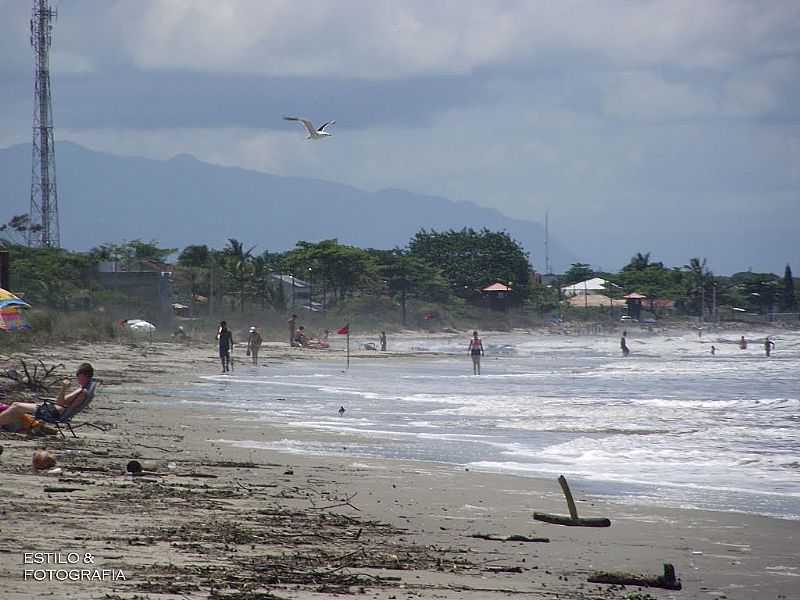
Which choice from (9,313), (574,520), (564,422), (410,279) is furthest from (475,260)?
(574,520)

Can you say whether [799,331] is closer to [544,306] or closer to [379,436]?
[544,306]

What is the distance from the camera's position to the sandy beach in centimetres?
635

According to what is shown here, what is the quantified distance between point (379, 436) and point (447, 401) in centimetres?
827

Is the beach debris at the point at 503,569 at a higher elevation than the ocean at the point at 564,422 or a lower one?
higher

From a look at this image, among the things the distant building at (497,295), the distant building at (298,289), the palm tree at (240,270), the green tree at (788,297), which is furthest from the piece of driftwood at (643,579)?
the green tree at (788,297)

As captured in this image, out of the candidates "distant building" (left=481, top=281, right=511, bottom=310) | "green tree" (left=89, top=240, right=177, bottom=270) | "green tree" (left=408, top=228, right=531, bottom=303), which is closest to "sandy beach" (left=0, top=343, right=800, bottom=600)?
"green tree" (left=89, top=240, right=177, bottom=270)

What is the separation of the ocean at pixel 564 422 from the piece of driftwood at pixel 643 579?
377cm

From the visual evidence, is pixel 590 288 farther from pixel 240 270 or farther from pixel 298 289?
pixel 240 270

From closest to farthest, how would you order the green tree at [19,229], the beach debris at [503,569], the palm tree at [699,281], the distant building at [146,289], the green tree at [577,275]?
the beach debris at [503,569]
the distant building at [146,289]
the green tree at [19,229]
the palm tree at [699,281]
the green tree at [577,275]

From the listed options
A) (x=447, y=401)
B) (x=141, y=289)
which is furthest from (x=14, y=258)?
(x=447, y=401)

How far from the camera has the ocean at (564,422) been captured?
13133 millimetres

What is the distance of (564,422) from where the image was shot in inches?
793

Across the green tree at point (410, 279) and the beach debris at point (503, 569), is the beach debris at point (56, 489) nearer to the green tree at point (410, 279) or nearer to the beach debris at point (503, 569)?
the beach debris at point (503, 569)

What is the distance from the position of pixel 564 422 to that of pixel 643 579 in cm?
1293
